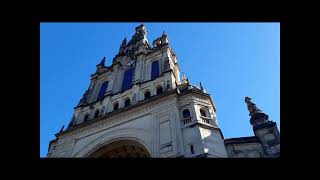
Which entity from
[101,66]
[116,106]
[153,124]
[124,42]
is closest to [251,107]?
[153,124]

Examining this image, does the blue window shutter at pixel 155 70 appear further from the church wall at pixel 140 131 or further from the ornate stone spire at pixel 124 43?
the ornate stone spire at pixel 124 43

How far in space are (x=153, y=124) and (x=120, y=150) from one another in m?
3.90

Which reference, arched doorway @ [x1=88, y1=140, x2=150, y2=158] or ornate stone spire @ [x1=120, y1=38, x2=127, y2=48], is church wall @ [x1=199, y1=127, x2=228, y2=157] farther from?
ornate stone spire @ [x1=120, y1=38, x2=127, y2=48]

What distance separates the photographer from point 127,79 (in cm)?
3228

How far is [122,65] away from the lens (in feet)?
119

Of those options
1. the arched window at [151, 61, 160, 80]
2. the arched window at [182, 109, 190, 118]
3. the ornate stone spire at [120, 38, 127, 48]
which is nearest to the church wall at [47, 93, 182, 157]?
the arched window at [182, 109, 190, 118]

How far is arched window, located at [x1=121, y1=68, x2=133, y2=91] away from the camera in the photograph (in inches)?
1212

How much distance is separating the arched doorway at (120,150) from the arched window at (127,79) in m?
8.13

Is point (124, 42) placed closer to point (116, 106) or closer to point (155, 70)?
point (155, 70)

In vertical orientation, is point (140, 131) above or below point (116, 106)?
below
